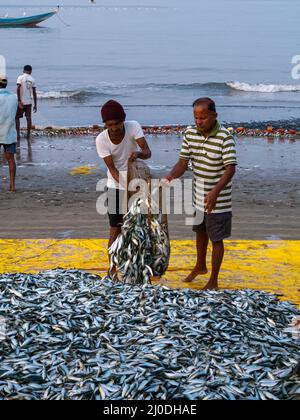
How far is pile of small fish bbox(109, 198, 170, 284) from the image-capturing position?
7.57 meters

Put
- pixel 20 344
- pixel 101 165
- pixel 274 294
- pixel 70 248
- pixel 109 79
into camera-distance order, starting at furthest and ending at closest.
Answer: pixel 109 79 < pixel 101 165 < pixel 70 248 < pixel 274 294 < pixel 20 344

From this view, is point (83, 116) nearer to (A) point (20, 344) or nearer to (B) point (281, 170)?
(B) point (281, 170)

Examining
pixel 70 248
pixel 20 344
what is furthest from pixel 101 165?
pixel 20 344

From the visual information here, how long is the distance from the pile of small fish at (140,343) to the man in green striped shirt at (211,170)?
838 millimetres

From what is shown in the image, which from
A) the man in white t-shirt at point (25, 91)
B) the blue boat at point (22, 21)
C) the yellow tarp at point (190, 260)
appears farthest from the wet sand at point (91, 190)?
the blue boat at point (22, 21)

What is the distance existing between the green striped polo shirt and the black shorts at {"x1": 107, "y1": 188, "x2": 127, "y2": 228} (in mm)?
862

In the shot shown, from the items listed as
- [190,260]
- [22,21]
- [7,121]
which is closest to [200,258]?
[190,260]

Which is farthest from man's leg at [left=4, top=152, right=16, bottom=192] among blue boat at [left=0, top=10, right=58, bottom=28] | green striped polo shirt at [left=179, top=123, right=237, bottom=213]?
blue boat at [left=0, top=10, right=58, bottom=28]

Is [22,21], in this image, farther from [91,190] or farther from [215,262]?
[215,262]

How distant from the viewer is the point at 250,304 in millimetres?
6773

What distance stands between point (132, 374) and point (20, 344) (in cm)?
104

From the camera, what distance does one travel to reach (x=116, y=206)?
8.27m

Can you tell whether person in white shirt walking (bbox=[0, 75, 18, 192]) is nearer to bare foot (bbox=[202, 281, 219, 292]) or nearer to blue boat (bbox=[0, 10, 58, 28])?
bare foot (bbox=[202, 281, 219, 292])

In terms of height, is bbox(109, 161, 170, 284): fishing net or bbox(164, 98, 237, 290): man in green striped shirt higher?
bbox(164, 98, 237, 290): man in green striped shirt
